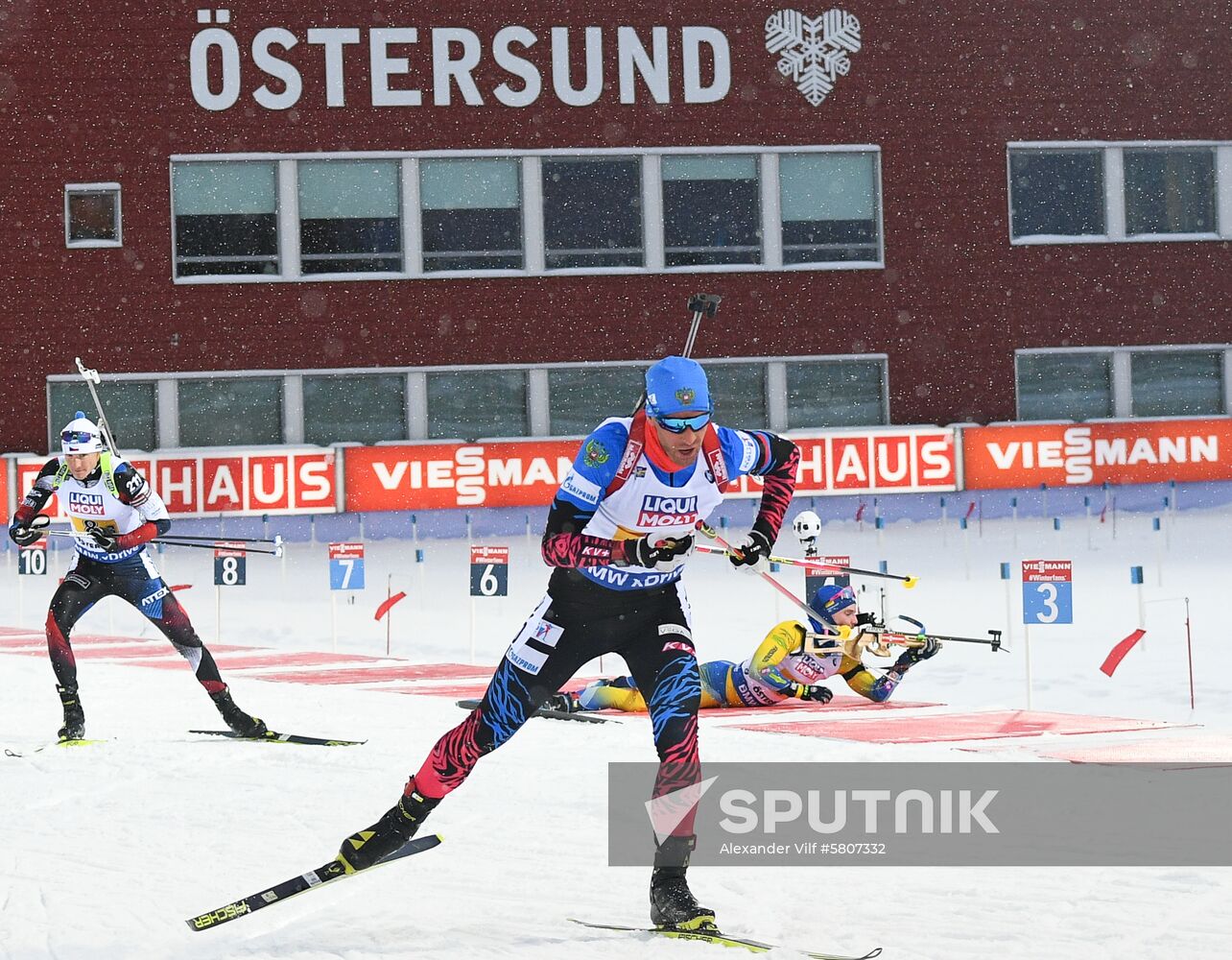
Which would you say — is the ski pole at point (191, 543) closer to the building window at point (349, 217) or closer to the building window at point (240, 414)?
the building window at point (240, 414)

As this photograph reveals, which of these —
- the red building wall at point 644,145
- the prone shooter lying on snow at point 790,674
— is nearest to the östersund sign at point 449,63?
the red building wall at point 644,145

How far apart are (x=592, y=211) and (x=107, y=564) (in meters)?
18.6

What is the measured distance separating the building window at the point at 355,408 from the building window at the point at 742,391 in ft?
17.7

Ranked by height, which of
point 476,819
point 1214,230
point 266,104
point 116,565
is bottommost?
point 476,819

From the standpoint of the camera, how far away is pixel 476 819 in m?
8.18

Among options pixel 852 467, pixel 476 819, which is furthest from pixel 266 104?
pixel 476 819

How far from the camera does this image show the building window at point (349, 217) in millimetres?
28203

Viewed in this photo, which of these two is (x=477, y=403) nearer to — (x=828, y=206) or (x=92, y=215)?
(x=828, y=206)

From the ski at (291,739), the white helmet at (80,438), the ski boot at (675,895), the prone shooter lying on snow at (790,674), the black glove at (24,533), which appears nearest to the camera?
the ski boot at (675,895)

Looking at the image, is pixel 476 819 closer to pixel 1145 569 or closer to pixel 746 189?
pixel 1145 569

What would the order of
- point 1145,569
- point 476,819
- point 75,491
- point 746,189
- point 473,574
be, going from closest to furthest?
point 476,819, point 75,491, point 473,574, point 1145,569, point 746,189

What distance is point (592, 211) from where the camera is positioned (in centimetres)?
2859

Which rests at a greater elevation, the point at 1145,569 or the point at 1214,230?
the point at 1214,230

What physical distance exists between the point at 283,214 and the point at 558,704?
702 inches
